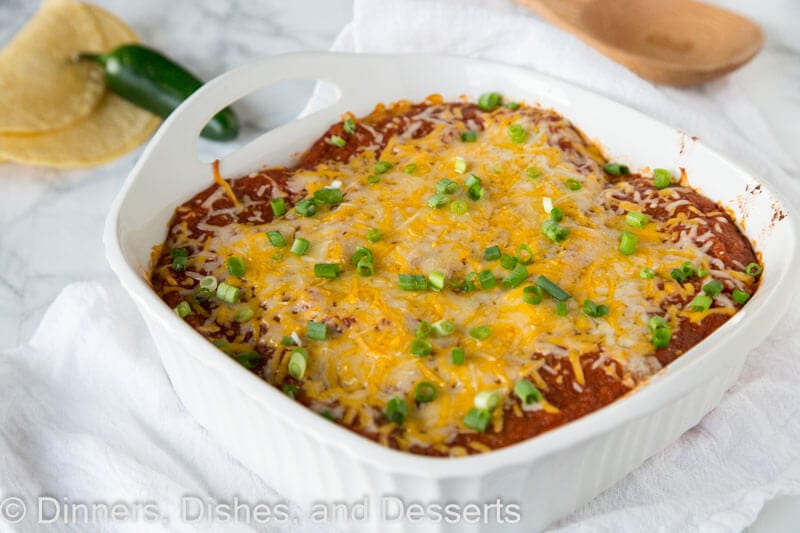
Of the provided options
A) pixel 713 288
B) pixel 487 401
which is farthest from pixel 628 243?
pixel 487 401

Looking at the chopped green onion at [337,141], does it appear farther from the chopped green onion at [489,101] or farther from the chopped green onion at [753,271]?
the chopped green onion at [753,271]

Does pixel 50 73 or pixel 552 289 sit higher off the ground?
pixel 552 289

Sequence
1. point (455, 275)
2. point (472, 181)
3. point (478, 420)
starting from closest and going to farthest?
1. point (478, 420)
2. point (455, 275)
3. point (472, 181)

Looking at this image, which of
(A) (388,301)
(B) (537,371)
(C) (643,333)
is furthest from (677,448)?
(A) (388,301)

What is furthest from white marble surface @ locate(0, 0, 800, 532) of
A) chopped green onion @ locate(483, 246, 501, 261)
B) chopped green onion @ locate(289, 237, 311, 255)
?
chopped green onion @ locate(289, 237, 311, 255)

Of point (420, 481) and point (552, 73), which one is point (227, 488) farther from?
point (552, 73)

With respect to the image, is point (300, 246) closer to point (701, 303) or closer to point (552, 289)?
point (552, 289)

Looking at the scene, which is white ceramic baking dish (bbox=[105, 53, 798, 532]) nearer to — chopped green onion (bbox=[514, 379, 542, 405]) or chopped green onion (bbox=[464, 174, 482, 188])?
chopped green onion (bbox=[514, 379, 542, 405])

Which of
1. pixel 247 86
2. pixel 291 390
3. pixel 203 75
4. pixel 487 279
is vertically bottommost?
pixel 203 75
